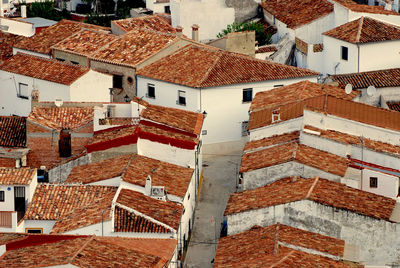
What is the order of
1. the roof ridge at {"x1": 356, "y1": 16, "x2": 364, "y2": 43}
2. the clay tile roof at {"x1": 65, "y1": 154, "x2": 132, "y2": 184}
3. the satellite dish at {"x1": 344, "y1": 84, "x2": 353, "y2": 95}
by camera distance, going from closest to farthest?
the clay tile roof at {"x1": 65, "y1": 154, "x2": 132, "y2": 184} < the satellite dish at {"x1": 344, "y1": 84, "x2": 353, "y2": 95} < the roof ridge at {"x1": 356, "y1": 16, "x2": 364, "y2": 43}

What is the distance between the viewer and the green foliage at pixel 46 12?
89.7 metres

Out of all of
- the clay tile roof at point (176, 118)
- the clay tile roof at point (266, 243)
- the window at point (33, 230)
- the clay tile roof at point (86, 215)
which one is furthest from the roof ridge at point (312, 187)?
the window at point (33, 230)

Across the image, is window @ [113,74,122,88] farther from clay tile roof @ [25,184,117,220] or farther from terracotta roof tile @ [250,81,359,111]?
clay tile roof @ [25,184,117,220]

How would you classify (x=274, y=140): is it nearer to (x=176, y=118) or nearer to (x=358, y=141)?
(x=358, y=141)

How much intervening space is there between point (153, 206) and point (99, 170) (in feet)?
15.5

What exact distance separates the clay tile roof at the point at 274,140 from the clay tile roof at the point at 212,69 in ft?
28.7

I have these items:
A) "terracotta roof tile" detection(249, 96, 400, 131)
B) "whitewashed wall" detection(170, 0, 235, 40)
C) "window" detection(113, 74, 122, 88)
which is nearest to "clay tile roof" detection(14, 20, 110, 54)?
"whitewashed wall" detection(170, 0, 235, 40)

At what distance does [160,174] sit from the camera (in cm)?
5528

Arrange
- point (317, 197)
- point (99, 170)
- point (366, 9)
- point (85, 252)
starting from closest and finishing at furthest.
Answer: point (85, 252) < point (317, 197) < point (99, 170) < point (366, 9)

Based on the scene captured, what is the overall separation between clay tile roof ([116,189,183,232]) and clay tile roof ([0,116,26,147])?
1114cm

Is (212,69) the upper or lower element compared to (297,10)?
upper

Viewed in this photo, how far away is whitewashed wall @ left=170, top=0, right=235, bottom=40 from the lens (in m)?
79.1

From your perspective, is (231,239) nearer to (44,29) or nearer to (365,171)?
(365,171)

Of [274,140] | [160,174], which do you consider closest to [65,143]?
[160,174]
